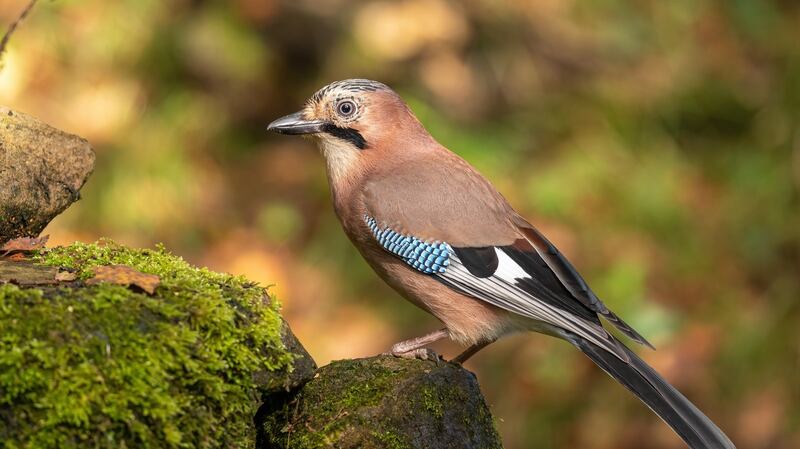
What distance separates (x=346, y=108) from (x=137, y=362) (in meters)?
2.44

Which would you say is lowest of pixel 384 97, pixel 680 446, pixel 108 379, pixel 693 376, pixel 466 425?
pixel 680 446

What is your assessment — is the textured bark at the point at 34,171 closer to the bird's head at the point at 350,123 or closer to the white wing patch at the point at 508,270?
the bird's head at the point at 350,123

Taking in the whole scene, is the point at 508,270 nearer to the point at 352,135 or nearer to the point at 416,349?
the point at 416,349

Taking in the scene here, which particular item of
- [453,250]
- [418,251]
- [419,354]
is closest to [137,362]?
[419,354]

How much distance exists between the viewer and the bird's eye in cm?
523

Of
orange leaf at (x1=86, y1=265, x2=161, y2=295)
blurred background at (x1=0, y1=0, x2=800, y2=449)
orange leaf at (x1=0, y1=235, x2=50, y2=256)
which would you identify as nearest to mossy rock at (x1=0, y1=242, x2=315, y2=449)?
orange leaf at (x1=86, y1=265, x2=161, y2=295)

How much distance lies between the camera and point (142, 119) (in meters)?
8.53

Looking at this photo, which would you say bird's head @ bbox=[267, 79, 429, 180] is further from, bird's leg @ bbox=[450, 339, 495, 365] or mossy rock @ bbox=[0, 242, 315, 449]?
mossy rock @ bbox=[0, 242, 315, 449]

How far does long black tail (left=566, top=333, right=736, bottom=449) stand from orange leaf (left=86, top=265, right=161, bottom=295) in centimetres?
210

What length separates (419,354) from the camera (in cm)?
438

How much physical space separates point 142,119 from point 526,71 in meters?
3.49

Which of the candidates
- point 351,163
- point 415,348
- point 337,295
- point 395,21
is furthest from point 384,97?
point 395,21

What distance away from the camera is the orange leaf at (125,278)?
338 centimetres

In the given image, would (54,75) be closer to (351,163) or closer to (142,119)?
(142,119)
